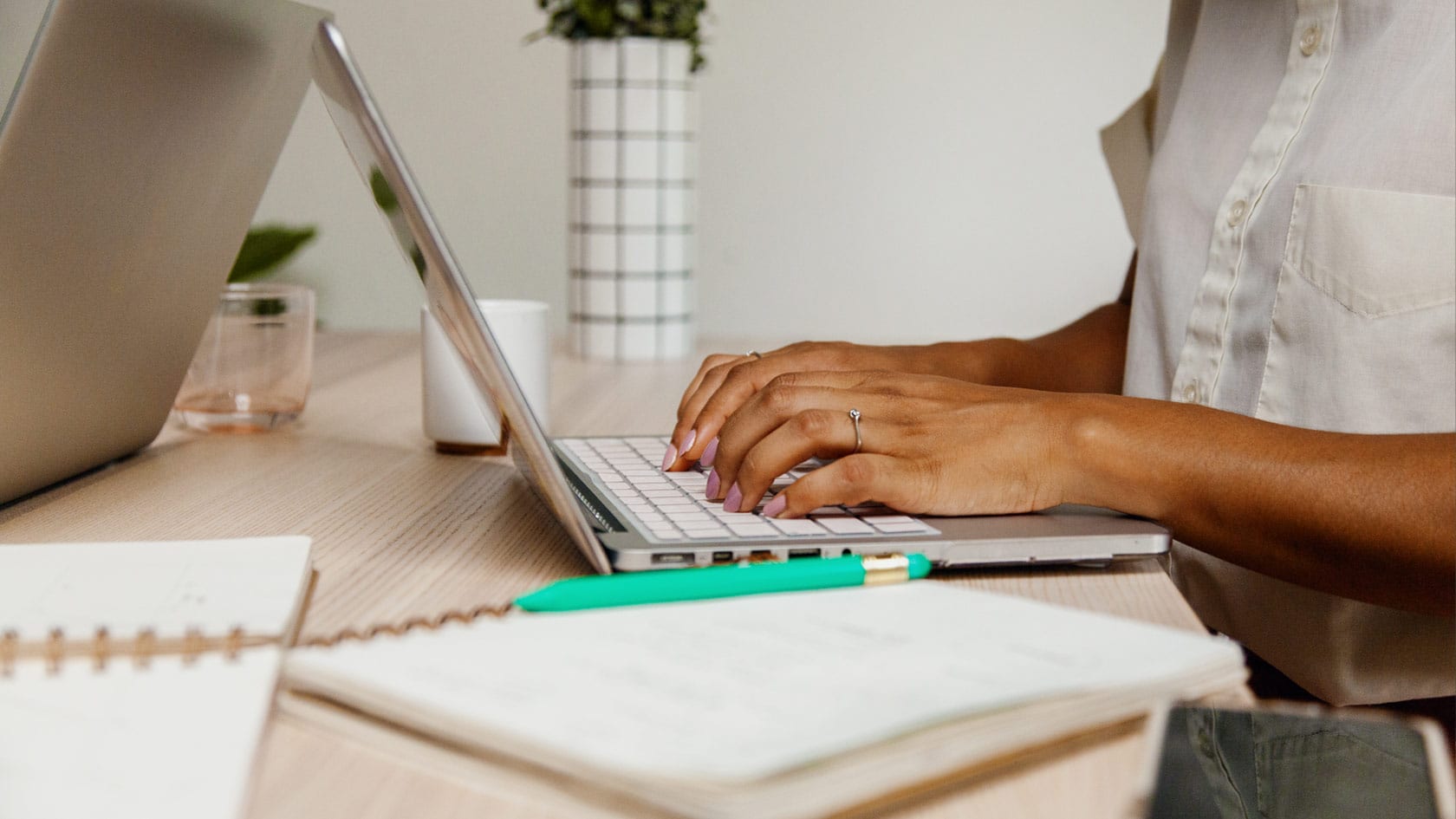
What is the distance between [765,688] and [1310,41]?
0.74m

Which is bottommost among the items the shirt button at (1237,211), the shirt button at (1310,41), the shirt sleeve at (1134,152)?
the shirt button at (1237,211)

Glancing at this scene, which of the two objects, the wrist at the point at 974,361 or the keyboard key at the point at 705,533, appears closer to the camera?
the keyboard key at the point at 705,533

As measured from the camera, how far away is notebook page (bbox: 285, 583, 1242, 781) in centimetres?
32

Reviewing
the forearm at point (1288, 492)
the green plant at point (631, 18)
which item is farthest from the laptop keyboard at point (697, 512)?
the green plant at point (631, 18)

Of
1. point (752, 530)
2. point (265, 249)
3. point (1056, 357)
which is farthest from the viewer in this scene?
point (265, 249)

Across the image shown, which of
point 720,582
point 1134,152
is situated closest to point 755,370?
point 720,582

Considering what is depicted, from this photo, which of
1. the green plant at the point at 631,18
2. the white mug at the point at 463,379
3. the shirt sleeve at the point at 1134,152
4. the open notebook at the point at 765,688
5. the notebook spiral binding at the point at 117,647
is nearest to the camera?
the open notebook at the point at 765,688

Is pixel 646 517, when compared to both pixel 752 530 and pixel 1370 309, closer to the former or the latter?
pixel 752 530

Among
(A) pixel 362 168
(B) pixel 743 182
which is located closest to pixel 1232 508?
(A) pixel 362 168

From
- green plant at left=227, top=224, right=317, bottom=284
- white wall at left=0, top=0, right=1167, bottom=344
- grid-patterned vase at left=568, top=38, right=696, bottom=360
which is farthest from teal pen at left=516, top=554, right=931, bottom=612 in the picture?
green plant at left=227, top=224, right=317, bottom=284

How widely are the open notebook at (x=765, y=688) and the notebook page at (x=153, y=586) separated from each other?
80 millimetres

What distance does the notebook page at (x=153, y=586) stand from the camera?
0.45 meters

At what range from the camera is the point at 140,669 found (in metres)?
0.42

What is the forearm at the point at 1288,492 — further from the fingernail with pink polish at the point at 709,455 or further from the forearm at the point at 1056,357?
the forearm at the point at 1056,357
